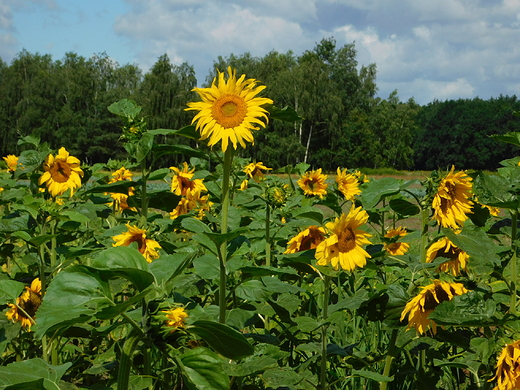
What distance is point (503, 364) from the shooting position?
4.64 ft

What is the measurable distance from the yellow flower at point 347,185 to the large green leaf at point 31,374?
278 centimetres

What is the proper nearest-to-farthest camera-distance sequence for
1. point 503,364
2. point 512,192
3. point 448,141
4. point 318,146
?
point 503,364
point 512,192
point 318,146
point 448,141

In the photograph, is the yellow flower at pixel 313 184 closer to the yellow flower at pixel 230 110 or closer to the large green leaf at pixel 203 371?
the yellow flower at pixel 230 110

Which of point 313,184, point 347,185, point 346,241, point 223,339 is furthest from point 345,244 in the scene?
point 313,184

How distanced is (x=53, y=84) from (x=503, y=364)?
46321 mm

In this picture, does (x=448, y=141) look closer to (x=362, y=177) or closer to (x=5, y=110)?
(x=5, y=110)

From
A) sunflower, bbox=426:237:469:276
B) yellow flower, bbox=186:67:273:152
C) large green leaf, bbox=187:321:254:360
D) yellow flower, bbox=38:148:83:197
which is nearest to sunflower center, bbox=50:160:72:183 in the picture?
yellow flower, bbox=38:148:83:197

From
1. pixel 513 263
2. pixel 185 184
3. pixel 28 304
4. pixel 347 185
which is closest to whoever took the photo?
pixel 513 263

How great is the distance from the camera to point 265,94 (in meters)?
36.5

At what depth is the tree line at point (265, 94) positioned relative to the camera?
36406 millimetres

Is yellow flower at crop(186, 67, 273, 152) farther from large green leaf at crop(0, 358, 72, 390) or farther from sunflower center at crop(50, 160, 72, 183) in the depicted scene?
sunflower center at crop(50, 160, 72, 183)

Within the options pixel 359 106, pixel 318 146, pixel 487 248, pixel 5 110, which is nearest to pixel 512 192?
pixel 487 248

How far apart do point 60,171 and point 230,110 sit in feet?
4.66

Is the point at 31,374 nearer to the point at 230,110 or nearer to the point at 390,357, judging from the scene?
the point at 230,110
